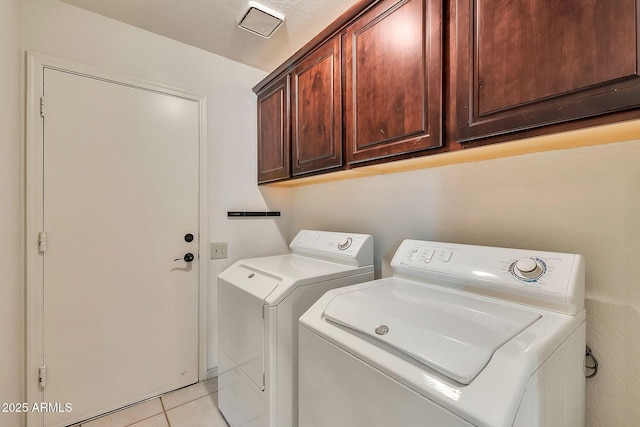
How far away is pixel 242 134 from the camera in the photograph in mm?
2256

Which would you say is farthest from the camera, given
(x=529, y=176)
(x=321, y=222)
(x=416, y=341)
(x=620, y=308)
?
(x=321, y=222)

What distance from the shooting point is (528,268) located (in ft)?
3.11

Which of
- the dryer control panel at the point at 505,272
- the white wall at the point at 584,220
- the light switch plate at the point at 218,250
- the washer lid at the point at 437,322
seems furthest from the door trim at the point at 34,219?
the white wall at the point at 584,220

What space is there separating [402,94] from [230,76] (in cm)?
159

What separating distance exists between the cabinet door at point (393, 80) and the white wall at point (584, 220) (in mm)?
369

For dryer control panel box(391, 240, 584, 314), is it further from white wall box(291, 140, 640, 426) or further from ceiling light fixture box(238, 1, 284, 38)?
ceiling light fixture box(238, 1, 284, 38)

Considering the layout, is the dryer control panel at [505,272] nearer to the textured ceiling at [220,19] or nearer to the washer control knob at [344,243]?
the washer control knob at [344,243]

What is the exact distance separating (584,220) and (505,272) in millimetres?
347

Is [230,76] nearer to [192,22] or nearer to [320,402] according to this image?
[192,22]

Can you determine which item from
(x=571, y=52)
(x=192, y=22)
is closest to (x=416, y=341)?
(x=571, y=52)

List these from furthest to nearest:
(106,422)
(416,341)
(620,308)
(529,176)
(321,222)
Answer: (321,222)
(106,422)
(529,176)
(620,308)
(416,341)

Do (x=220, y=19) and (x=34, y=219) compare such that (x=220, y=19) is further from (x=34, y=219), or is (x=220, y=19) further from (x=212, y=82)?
(x=34, y=219)

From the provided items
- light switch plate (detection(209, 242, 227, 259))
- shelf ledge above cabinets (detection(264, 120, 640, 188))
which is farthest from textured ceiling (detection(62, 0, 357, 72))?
light switch plate (detection(209, 242, 227, 259))

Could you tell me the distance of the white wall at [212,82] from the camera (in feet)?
5.23
